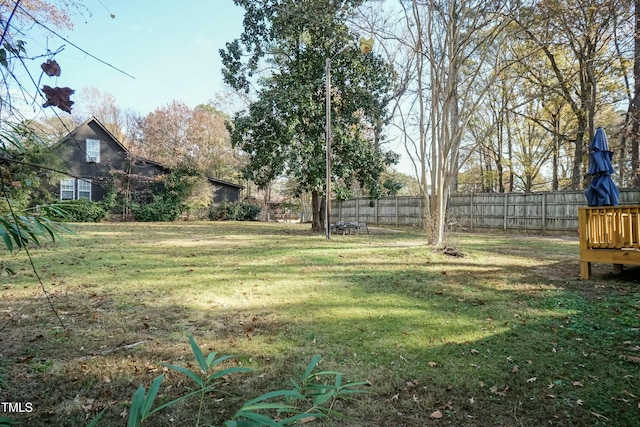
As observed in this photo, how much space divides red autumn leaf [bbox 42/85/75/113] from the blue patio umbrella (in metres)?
7.19

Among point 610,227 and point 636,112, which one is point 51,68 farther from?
point 636,112

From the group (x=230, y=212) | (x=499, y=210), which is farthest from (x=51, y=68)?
(x=230, y=212)

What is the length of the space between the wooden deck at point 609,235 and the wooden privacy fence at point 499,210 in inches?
221

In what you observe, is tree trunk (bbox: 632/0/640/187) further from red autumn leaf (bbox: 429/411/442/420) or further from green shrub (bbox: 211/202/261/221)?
green shrub (bbox: 211/202/261/221)

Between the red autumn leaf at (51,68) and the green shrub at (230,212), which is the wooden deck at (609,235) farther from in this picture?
the green shrub at (230,212)

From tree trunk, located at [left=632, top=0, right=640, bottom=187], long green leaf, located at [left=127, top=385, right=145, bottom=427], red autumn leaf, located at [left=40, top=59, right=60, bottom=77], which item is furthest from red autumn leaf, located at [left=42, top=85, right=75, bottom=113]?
tree trunk, located at [left=632, top=0, right=640, bottom=187]

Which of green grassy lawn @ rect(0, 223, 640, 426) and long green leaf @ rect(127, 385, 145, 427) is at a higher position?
long green leaf @ rect(127, 385, 145, 427)

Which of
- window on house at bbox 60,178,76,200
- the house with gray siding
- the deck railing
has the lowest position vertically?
the deck railing

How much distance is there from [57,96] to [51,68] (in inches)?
4.5

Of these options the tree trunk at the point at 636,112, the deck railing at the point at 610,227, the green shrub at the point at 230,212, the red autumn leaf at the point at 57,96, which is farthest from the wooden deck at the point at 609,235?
the green shrub at the point at 230,212

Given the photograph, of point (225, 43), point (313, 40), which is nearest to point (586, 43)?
point (313, 40)

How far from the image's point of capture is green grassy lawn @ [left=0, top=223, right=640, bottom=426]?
2422 millimetres

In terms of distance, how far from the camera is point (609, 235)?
569 cm

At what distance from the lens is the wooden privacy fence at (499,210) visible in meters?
14.4
